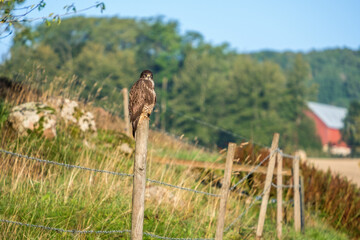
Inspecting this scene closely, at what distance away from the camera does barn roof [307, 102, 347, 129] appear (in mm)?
60000

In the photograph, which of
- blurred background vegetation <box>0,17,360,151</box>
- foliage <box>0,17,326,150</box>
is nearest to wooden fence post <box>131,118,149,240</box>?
blurred background vegetation <box>0,17,360,151</box>

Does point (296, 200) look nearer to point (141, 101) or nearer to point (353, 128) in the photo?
point (141, 101)

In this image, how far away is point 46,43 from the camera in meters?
65.0

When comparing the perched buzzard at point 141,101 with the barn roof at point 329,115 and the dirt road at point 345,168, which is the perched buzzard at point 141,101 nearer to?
the dirt road at point 345,168

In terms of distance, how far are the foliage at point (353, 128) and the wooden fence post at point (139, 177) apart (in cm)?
5432

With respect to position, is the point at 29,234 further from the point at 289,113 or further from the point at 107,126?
the point at 289,113

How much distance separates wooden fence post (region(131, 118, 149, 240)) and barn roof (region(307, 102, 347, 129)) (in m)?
58.3

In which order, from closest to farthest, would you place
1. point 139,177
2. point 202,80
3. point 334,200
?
point 139,177
point 334,200
point 202,80

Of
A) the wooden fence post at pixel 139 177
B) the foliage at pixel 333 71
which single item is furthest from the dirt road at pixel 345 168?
the foliage at pixel 333 71

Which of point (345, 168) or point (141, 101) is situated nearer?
point (141, 101)

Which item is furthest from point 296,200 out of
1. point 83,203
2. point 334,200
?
point 83,203

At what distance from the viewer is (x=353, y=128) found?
55406mm

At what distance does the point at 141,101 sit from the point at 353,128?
55.5 meters

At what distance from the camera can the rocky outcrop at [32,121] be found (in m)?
8.07
